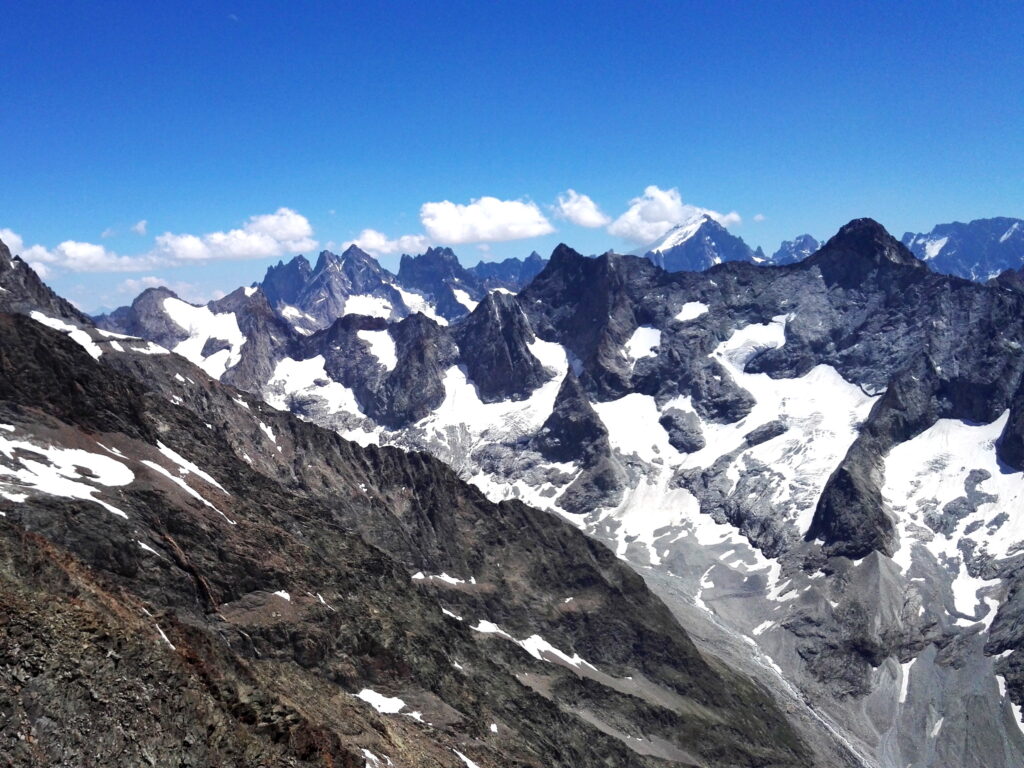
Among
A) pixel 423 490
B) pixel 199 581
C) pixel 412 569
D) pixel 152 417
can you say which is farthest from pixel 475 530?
pixel 199 581

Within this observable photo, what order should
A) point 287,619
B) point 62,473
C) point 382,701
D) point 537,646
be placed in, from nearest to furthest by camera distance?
point 62,473
point 287,619
point 382,701
point 537,646

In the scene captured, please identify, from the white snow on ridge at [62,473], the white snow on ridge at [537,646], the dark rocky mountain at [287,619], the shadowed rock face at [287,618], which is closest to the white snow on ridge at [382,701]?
the dark rocky mountain at [287,619]

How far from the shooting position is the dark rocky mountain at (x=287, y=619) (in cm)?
3444

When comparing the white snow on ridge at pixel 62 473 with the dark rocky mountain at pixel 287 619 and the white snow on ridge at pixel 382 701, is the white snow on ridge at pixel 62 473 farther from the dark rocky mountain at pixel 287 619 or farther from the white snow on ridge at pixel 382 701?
the white snow on ridge at pixel 382 701

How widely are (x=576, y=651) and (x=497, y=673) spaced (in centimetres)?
6087

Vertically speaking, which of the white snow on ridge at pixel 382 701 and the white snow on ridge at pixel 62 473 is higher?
the white snow on ridge at pixel 62 473

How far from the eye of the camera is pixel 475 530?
190 metres

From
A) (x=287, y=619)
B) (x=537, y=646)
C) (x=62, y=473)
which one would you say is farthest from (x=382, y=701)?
(x=537, y=646)

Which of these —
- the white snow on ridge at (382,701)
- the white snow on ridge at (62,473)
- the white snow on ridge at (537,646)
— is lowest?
the white snow on ridge at (537,646)

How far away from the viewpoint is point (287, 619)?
75875 millimetres

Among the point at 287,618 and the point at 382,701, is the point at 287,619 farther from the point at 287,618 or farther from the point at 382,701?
the point at 382,701

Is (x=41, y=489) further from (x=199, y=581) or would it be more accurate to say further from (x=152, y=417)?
(x=152, y=417)

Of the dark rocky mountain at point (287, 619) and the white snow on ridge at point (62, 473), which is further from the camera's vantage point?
the white snow on ridge at point (62, 473)

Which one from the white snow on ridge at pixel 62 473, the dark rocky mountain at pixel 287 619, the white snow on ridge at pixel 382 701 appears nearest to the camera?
the dark rocky mountain at pixel 287 619
